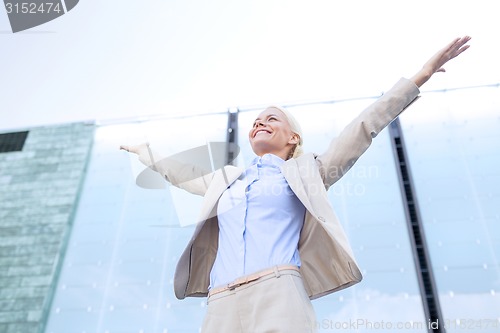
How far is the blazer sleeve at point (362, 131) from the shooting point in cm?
105

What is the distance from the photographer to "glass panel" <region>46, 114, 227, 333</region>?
2.88 meters

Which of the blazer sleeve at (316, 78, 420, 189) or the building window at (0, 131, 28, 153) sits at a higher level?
the blazer sleeve at (316, 78, 420, 189)

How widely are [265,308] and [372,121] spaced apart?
0.51 metres

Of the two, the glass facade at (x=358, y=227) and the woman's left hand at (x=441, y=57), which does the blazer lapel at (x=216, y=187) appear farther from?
the glass facade at (x=358, y=227)

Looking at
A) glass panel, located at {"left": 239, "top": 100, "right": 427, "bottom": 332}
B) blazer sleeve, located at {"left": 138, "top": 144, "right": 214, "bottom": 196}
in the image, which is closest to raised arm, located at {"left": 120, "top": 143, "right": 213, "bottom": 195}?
blazer sleeve, located at {"left": 138, "top": 144, "right": 214, "bottom": 196}

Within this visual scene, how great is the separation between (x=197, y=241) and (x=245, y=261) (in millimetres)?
198

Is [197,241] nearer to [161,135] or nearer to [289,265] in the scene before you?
[289,265]

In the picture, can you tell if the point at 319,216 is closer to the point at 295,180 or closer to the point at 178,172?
the point at 295,180

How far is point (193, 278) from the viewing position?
1088mm

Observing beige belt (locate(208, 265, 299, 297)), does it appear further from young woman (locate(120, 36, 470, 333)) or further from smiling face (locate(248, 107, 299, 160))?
smiling face (locate(248, 107, 299, 160))

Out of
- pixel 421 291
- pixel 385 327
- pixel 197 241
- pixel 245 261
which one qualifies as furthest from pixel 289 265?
pixel 421 291

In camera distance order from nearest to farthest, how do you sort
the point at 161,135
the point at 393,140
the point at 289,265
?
the point at 289,265 → the point at 393,140 → the point at 161,135

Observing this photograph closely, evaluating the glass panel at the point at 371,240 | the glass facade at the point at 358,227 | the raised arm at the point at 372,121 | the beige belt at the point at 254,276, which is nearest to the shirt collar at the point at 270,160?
the raised arm at the point at 372,121

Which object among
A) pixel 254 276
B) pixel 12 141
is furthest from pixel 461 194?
pixel 12 141
